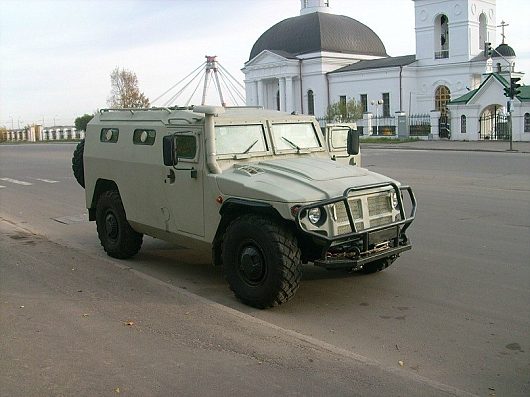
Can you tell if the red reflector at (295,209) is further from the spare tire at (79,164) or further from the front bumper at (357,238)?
the spare tire at (79,164)

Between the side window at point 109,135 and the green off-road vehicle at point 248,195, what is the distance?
2cm

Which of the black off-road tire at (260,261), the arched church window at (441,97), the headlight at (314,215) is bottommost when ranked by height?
the black off-road tire at (260,261)

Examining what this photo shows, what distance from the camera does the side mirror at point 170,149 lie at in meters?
7.59

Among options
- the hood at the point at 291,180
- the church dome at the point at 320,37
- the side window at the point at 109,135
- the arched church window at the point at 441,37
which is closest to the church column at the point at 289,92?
the church dome at the point at 320,37

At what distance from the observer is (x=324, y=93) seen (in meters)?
70.7

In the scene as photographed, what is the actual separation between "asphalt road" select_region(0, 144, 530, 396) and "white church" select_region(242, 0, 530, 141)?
1396 inches

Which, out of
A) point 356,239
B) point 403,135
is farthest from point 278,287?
point 403,135

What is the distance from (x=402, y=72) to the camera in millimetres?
63594

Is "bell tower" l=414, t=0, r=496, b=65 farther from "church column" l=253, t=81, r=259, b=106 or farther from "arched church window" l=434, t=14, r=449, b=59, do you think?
"church column" l=253, t=81, r=259, b=106

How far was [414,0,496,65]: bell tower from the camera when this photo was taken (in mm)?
59156

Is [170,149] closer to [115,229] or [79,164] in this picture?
[115,229]

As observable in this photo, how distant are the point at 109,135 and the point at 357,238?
161 inches

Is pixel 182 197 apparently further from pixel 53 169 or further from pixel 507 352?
pixel 53 169

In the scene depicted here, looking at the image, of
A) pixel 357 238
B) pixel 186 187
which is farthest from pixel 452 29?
pixel 357 238
